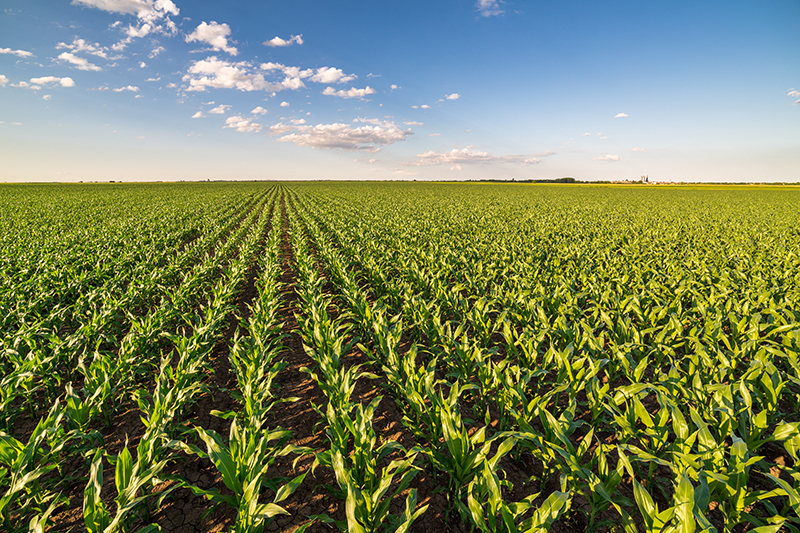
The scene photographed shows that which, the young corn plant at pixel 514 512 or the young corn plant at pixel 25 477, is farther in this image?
the young corn plant at pixel 25 477

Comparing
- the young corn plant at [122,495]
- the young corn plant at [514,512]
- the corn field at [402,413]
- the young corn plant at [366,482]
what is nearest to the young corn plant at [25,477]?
the corn field at [402,413]

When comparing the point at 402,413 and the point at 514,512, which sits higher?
the point at 514,512

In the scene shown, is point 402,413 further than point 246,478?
Yes

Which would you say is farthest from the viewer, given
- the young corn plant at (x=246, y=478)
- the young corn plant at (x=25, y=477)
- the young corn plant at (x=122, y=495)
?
the young corn plant at (x=25, y=477)

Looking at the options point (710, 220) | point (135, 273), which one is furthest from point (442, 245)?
point (710, 220)

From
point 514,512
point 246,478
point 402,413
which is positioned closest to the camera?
point 514,512

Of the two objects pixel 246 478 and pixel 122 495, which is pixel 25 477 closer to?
pixel 122 495

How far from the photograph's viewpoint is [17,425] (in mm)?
3949

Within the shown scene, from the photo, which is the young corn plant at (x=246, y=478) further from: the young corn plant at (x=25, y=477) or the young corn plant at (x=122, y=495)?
the young corn plant at (x=25, y=477)

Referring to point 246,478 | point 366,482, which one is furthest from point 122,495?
point 366,482

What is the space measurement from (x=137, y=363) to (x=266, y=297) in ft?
7.54

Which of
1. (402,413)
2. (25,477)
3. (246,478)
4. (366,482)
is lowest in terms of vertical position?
(402,413)

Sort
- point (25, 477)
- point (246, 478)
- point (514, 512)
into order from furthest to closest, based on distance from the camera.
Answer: point (246, 478)
point (25, 477)
point (514, 512)

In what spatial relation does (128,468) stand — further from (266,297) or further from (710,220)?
(710,220)
